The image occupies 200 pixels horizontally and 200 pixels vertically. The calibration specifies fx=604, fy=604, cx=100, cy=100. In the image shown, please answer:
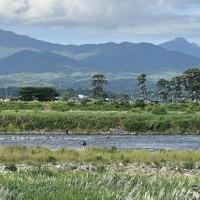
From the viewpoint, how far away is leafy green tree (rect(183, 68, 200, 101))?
16651 cm

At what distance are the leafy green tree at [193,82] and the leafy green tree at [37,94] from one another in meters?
38.1

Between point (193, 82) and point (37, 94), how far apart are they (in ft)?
142

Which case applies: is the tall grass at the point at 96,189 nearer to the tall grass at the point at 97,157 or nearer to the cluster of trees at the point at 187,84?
the tall grass at the point at 97,157

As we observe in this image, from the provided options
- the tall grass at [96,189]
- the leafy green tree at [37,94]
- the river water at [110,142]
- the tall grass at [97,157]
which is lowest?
the river water at [110,142]

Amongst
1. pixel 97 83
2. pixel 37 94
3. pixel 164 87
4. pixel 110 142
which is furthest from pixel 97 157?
pixel 164 87

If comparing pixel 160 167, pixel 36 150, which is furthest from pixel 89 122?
pixel 160 167

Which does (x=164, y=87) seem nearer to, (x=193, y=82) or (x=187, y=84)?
(x=187, y=84)

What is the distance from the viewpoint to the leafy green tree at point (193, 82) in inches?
6556

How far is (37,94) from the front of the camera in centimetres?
16738

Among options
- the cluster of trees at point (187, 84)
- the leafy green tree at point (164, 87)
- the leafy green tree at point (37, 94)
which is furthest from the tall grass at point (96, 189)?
the leafy green tree at point (164, 87)

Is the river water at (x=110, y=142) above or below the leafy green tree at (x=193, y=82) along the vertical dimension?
below

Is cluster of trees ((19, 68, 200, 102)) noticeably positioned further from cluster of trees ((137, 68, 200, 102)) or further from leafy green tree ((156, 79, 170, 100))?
leafy green tree ((156, 79, 170, 100))

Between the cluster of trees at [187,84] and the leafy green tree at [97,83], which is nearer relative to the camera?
the cluster of trees at [187,84]

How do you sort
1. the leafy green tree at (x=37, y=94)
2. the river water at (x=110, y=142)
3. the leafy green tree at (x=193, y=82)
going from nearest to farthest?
the river water at (x=110, y=142) → the leafy green tree at (x=193, y=82) → the leafy green tree at (x=37, y=94)
